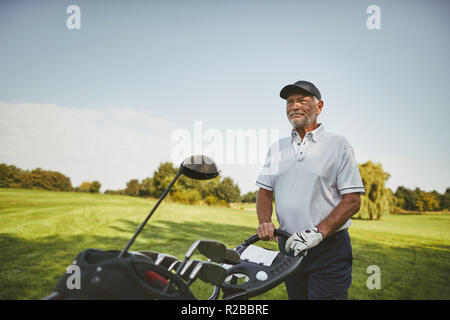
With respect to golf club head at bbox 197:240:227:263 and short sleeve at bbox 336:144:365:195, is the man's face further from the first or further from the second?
golf club head at bbox 197:240:227:263

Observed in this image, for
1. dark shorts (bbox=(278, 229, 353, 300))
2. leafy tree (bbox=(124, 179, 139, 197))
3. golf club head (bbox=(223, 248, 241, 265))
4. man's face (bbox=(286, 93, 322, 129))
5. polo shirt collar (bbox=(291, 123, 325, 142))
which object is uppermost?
man's face (bbox=(286, 93, 322, 129))

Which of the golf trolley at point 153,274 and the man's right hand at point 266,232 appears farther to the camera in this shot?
the man's right hand at point 266,232

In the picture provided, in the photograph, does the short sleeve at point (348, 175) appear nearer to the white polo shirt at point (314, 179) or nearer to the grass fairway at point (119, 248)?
the white polo shirt at point (314, 179)

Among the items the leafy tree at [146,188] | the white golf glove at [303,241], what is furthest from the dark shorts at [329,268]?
the leafy tree at [146,188]

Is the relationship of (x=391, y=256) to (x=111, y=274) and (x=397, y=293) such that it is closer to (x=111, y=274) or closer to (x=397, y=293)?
(x=397, y=293)

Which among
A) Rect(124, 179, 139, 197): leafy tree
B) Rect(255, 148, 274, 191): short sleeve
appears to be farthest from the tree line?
Rect(255, 148, 274, 191): short sleeve

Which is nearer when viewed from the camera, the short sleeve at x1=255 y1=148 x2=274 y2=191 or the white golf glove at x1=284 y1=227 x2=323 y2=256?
the white golf glove at x1=284 y1=227 x2=323 y2=256

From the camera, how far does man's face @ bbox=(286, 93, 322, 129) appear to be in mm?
2338

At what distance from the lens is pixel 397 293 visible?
19.1 feet

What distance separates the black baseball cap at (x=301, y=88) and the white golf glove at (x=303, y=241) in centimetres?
118

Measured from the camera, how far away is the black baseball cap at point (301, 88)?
2.27 meters

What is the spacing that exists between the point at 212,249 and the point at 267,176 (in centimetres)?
120

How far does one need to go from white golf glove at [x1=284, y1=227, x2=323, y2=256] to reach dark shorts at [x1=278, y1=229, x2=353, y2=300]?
37cm
